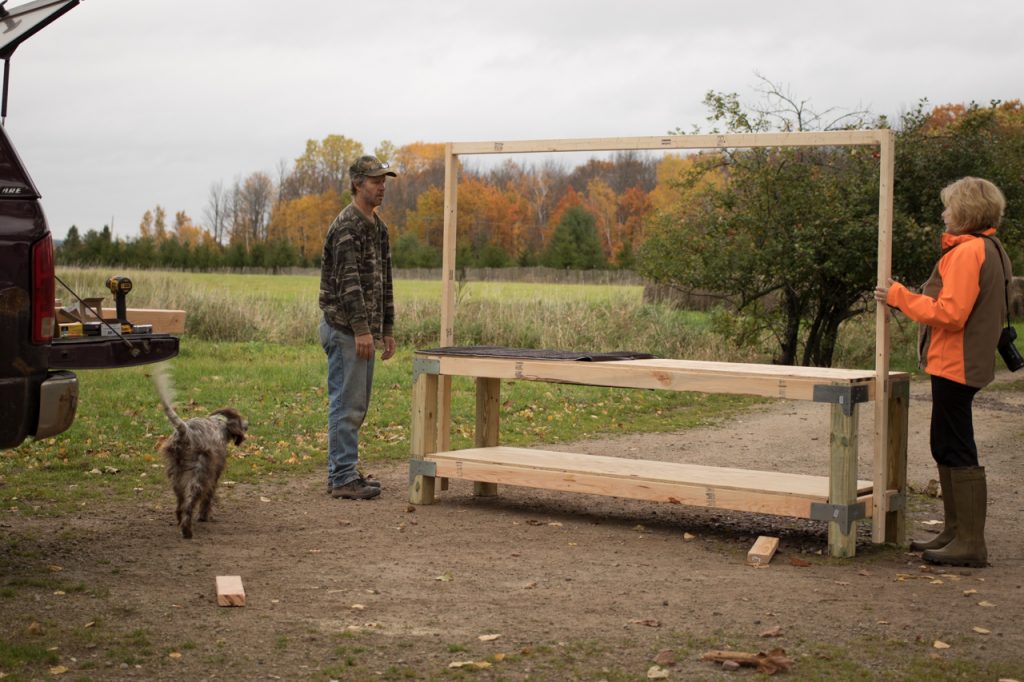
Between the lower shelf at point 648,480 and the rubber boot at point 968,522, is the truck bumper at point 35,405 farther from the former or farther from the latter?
the rubber boot at point 968,522

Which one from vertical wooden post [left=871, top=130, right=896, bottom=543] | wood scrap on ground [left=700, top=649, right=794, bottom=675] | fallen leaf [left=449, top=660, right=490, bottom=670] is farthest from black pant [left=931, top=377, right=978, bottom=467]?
fallen leaf [left=449, top=660, right=490, bottom=670]

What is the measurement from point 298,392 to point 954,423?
29.0ft

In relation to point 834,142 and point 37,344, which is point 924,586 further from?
point 37,344

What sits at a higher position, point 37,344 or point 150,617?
point 37,344

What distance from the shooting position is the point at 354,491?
8359 mm

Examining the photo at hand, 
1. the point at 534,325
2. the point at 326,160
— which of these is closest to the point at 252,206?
the point at 326,160

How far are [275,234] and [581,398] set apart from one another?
6251cm

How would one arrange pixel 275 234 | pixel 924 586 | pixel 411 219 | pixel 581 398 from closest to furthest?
1. pixel 924 586
2. pixel 581 398
3. pixel 411 219
4. pixel 275 234

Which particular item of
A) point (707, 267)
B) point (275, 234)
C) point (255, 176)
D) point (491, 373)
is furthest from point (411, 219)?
point (491, 373)

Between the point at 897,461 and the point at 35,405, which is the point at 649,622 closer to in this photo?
the point at 897,461

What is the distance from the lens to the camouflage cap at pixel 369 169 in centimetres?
811

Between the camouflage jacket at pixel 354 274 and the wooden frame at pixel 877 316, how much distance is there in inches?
21.3

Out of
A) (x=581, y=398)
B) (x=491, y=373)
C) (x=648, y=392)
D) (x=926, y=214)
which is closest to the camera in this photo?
(x=491, y=373)

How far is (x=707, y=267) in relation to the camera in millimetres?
17719
